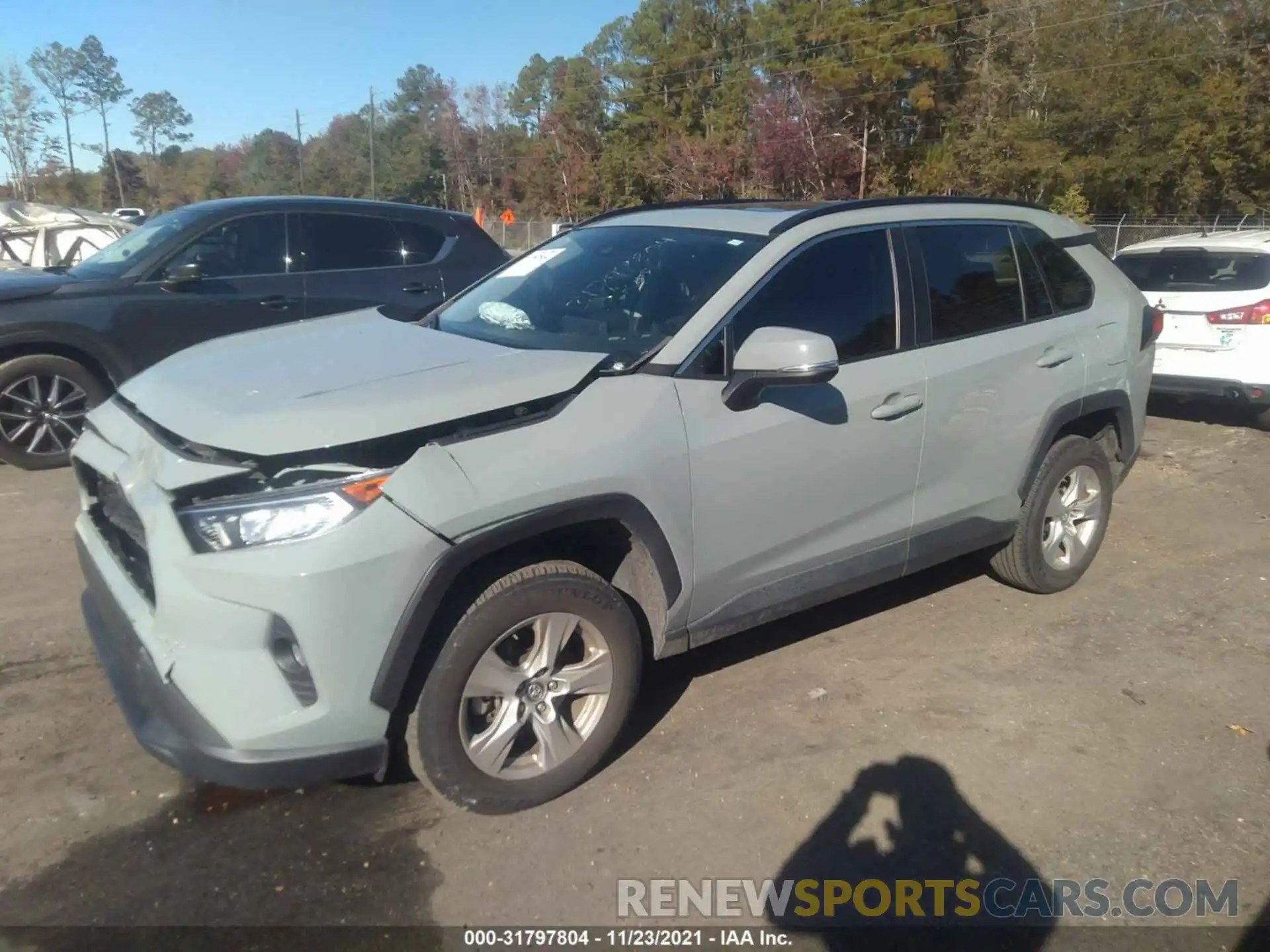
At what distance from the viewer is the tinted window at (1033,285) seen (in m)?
4.68

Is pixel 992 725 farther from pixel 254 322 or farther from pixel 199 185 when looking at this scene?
pixel 199 185

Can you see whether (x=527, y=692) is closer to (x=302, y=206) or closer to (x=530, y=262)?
(x=530, y=262)

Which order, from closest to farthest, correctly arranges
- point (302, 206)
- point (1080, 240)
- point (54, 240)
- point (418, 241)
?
1. point (1080, 240)
2. point (302, 206)
3. point (418, 241)
4. point (54, 240)

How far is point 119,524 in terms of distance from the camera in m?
3.12

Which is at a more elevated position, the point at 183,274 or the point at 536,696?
the point at 183,274

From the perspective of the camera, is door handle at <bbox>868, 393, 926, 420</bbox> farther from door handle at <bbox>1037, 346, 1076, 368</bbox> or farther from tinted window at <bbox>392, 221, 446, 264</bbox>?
tinted window at <bbox>392, 221, 446, 264</bbox>

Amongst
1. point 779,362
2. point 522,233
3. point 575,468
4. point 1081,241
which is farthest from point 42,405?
point 522,233

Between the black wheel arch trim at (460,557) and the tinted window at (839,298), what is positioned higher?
the tinted window at (839,298)

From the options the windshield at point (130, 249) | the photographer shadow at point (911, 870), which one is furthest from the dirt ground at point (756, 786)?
the windshield at point (130, 249)

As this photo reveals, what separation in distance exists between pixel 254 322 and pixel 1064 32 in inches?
1765

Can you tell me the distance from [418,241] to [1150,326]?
5.21 metres

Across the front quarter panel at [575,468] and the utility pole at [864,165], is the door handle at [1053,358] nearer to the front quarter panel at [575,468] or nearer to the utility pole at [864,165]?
the front quarter panel at [575,468]

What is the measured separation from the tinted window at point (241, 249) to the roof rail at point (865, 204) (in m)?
4.71

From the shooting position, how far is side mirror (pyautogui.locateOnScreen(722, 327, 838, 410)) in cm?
321
